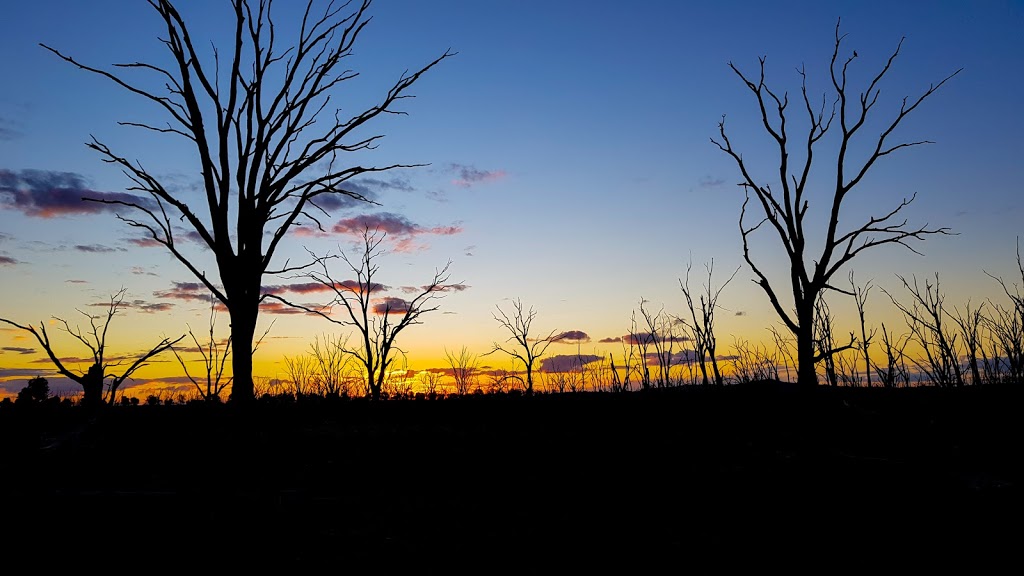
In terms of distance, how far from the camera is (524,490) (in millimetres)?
7129

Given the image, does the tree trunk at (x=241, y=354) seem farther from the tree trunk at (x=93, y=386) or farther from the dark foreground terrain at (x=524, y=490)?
the tree trunk at (x=93, y=386)

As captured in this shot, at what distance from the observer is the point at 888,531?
5.57m

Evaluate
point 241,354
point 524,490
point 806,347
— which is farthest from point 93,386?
point 806,347

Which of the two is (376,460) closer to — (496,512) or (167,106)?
(496,512)

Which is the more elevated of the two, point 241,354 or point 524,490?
point 241,354

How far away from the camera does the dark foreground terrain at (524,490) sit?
5.05 metres

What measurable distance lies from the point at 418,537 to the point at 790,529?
323 cm

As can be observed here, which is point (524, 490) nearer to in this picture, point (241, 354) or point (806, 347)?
point (241, 354)

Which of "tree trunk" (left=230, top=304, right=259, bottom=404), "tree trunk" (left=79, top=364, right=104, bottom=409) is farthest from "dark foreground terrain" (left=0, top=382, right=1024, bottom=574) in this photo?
"tree trunk" (left=79, top=364, right=104, bottom=409)

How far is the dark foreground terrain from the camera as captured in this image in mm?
5055

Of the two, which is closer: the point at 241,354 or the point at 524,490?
the point at 524,490

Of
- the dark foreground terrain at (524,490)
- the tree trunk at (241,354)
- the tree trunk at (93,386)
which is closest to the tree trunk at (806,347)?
the dark foreground terrain at (524,490)

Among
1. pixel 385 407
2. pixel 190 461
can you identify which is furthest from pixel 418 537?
pixel 385 407

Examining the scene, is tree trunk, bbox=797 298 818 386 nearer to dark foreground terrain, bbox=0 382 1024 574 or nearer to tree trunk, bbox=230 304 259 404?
dark foreground terrain, bbox=0 382 1024 574
